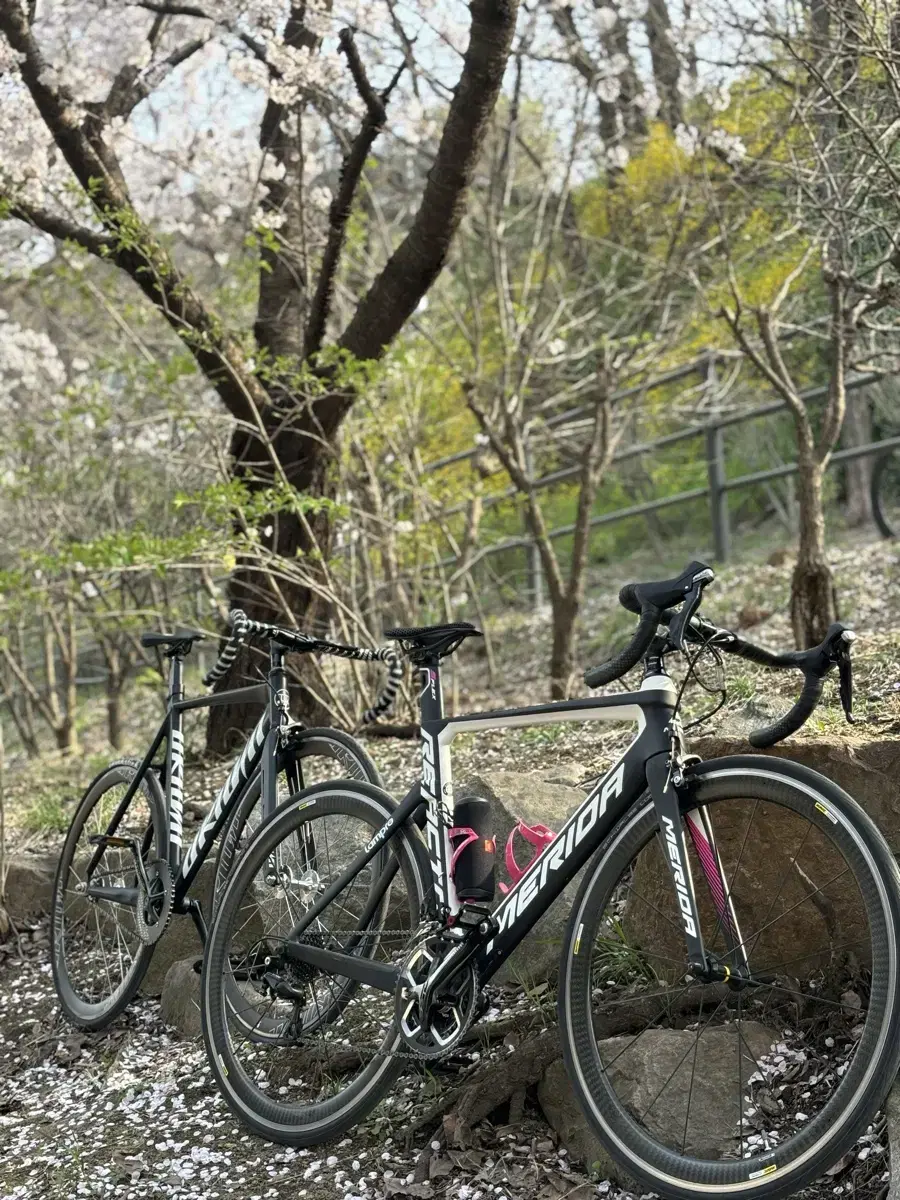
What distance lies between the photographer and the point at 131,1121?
2.93 m

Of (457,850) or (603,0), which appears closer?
(457,850)

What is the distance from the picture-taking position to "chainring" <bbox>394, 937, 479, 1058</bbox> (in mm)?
2412

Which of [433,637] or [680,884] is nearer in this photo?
[680,884]

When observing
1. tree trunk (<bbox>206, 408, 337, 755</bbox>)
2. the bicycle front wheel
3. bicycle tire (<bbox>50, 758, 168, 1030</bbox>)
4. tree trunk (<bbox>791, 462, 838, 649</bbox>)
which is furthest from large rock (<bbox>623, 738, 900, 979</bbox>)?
tree trunk (<bbox>206, 408, 337, 755</bbox>)

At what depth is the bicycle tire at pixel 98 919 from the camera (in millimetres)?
3463

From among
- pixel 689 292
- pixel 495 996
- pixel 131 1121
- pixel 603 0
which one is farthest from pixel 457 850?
pixel 689 292

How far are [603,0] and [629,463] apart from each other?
4.69 metres

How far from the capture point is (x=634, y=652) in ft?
7.05

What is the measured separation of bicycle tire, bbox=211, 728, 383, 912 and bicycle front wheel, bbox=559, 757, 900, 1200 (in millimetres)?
693

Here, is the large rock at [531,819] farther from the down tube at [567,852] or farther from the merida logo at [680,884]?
the merida logo at [680,884]

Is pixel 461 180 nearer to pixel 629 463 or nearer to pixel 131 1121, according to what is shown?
pixel 131 1121

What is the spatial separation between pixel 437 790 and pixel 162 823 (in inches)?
47.6

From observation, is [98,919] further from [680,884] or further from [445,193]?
[445,193]

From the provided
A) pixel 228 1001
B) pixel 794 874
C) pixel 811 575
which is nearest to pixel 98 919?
pixel 228 1001
